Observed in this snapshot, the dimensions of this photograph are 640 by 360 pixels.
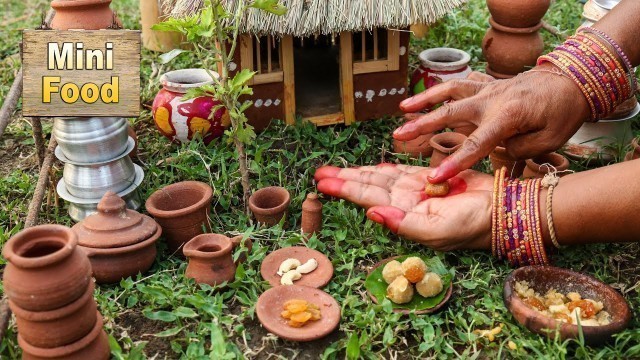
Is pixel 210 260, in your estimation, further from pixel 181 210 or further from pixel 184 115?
pixel 184 115

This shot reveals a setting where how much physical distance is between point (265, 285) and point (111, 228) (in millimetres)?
714

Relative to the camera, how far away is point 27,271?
90.1 inches

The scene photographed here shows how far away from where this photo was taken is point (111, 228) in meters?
2.99

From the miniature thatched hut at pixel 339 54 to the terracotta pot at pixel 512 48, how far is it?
0.48 m

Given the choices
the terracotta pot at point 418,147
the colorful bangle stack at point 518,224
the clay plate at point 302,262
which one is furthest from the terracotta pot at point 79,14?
→ the colorful bangle stack at point 518,224

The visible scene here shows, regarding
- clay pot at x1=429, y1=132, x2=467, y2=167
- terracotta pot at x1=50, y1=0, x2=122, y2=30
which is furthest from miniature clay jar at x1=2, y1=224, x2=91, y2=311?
clay pot at x1=429, y1=132, x2=467, y2=167

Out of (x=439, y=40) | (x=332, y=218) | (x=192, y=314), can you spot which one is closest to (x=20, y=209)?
(x=192, y=314)

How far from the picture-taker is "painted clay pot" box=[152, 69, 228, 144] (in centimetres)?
400

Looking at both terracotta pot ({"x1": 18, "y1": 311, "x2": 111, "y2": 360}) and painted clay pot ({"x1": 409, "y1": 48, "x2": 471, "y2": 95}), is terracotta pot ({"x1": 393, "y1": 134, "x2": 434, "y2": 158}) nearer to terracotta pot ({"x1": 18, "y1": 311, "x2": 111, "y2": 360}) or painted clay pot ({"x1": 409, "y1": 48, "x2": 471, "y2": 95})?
painted clay pot ({"x1": 409, "y1": 48, "x2": 471, "y2": 95})

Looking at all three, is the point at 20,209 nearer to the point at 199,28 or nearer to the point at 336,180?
the point at 199,28

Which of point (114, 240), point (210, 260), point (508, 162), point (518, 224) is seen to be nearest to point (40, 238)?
point (114, 240)

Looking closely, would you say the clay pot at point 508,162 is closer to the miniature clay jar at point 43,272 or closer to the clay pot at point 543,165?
the clay pot at point 543,165

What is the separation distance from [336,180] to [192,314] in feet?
3.53

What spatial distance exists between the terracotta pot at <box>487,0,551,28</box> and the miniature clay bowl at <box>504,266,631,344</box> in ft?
6.88
